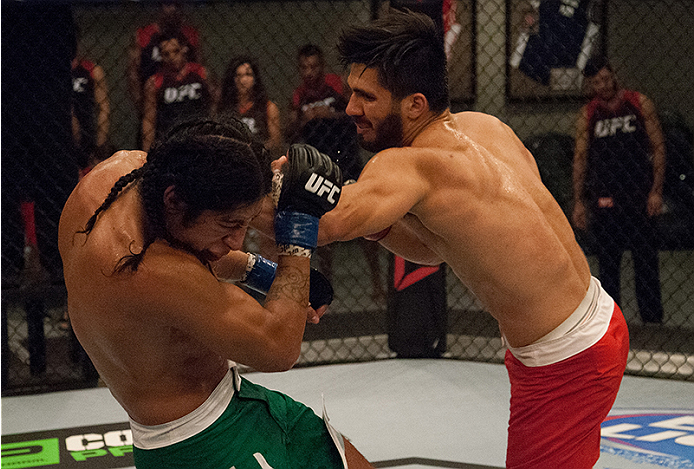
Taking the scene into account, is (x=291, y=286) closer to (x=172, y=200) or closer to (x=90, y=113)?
(x=172, y=200)

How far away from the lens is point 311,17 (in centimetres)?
637

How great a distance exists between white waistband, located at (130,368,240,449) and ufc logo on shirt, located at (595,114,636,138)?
3.17 meters

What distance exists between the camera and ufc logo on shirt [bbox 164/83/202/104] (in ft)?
12.4

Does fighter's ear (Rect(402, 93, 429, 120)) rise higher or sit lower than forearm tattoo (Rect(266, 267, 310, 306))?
higher

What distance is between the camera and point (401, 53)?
1647 millimetres

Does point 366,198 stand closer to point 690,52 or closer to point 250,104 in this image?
point 250,104

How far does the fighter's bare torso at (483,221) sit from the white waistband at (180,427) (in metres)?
0.43

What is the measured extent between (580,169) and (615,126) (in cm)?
32

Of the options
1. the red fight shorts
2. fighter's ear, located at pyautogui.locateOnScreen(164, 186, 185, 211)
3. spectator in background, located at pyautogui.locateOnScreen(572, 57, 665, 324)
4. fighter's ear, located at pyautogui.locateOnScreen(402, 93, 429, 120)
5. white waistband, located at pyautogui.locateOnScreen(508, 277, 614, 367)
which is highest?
fighter's ear, located at pyautogui.locateOnScreen(402, 93, 429, 120)

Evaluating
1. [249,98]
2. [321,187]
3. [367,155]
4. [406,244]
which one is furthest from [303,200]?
[367,155]

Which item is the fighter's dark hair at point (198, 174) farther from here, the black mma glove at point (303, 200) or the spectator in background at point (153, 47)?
the spectator in background at point (153, 47)

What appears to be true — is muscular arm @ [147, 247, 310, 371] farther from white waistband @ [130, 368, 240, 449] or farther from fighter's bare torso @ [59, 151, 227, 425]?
white waistband @ [130, 368, 240, 449]

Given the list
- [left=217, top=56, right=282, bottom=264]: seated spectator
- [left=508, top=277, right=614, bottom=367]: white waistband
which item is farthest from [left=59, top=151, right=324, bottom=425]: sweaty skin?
[left=217, top=56, right=282, bottom=264]: seated spectator

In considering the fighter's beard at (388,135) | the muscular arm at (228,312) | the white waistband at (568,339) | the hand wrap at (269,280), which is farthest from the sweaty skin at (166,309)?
the white waistband at (568,339)
